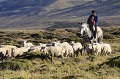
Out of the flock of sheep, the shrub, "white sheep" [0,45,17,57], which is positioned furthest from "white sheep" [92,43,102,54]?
the shrub

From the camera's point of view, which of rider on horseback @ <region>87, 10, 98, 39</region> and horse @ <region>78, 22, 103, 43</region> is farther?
rider on horseback @ <region>87, 10, 98, 39</region>

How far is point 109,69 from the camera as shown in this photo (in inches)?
649

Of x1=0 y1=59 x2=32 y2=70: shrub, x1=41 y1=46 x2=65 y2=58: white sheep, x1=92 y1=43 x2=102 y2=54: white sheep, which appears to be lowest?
x1=92 y1=43 x2=102 y2=54: white sheep

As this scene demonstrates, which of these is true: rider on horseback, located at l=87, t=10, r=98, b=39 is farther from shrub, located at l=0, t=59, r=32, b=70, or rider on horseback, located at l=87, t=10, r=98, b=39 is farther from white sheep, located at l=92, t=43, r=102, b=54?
shrub, located at l=0, t=59, r=32, b=70

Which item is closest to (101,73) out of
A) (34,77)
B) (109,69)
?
(109,69)

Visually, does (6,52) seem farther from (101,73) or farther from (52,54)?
(101,73)

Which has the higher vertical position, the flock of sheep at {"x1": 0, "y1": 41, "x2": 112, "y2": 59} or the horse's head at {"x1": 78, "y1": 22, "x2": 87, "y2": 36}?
the horse's head at {"x1": 78, "y1": 22, "x2": 87, "y2": 36}

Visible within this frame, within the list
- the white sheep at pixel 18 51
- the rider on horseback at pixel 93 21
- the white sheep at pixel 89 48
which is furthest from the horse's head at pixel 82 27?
the white sheep at pixel 18 51

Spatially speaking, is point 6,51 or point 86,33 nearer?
point 6,51

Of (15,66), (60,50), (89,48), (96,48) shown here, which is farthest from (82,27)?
(15,66)

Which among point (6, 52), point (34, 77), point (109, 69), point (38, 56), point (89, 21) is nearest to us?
point (34, 77)

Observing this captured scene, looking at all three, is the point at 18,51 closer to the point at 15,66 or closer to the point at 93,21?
the point at 93,21

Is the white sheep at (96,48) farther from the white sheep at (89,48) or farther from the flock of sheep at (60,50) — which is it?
the white sheep at (89,48)

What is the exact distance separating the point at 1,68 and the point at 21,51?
23.0 ft
